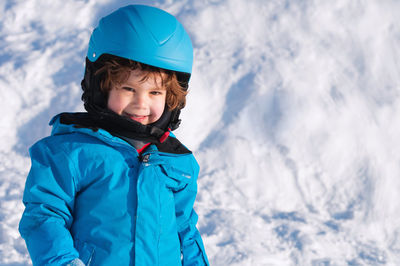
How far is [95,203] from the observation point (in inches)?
64.5

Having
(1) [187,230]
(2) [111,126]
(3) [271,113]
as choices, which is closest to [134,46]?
(2) [111,126]

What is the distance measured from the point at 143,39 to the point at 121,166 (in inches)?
23.5

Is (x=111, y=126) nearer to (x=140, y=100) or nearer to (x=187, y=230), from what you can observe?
(x=140, y=100)

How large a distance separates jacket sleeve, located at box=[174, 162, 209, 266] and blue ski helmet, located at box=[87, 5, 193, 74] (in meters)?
0.64

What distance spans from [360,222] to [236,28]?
2.98 m

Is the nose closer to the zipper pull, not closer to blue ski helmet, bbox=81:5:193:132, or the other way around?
blue ski helmet, bbox=81:5:193:132

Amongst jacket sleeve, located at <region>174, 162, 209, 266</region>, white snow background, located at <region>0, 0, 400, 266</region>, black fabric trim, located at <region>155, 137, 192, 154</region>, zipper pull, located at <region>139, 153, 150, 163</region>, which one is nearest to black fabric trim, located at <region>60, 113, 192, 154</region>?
black fabric trim, located at <region>155, 137, 192, 154</region>

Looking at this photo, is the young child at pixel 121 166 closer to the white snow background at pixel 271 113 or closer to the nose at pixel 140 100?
the nose at pixel 140 100

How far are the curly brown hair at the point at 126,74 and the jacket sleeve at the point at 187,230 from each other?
20.0 inches

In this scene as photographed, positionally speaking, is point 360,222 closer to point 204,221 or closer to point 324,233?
point 324,233

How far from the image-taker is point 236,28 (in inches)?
209

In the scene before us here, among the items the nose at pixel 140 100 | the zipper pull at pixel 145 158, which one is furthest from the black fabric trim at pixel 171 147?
the nose at pixel 140 100

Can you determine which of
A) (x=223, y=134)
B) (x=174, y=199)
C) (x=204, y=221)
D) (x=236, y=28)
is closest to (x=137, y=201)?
(x=174, y=199)

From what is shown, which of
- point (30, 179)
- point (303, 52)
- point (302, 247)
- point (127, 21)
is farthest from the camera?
point (303, 52)
